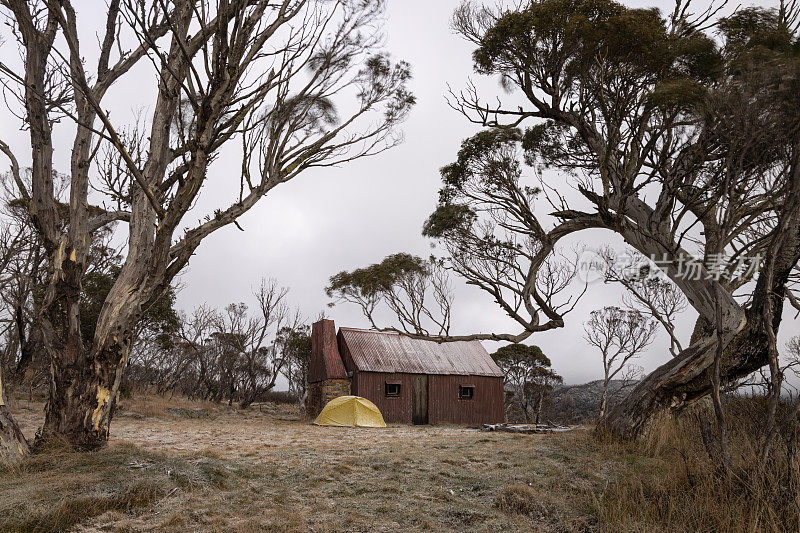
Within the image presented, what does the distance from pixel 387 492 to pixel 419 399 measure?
762 inches

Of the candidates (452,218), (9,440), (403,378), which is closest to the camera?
(9,440)

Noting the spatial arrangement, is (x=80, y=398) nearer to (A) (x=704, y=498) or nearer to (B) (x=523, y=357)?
(A) (x=704, y=498)

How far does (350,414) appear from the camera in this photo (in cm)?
2064

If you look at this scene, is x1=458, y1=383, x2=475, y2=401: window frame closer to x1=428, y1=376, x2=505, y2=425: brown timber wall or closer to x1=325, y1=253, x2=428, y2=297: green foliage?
x1=428, y1=376, x2=505, y2=425: brown timber wall

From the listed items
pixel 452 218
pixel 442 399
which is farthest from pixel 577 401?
pixel 452 218

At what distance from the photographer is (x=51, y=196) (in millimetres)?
8977

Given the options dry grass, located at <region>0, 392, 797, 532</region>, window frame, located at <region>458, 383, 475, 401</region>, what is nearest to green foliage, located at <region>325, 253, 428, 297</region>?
window frame, located at <region>458, 383, 475, 401</region>

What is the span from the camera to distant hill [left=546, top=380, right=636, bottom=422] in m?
38.6

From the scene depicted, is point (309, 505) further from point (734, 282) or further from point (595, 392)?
point (595, 392)

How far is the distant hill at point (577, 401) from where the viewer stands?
3862cm

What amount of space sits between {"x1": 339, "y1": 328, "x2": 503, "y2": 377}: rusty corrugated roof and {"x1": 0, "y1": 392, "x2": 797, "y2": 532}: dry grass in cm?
1593

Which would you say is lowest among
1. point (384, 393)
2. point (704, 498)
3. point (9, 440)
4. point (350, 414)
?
point (350, 414)

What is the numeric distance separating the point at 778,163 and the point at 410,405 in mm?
21278

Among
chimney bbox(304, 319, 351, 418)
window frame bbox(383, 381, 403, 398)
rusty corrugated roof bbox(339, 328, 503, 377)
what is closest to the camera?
chimney bbox(304, 319, 351, 418)
